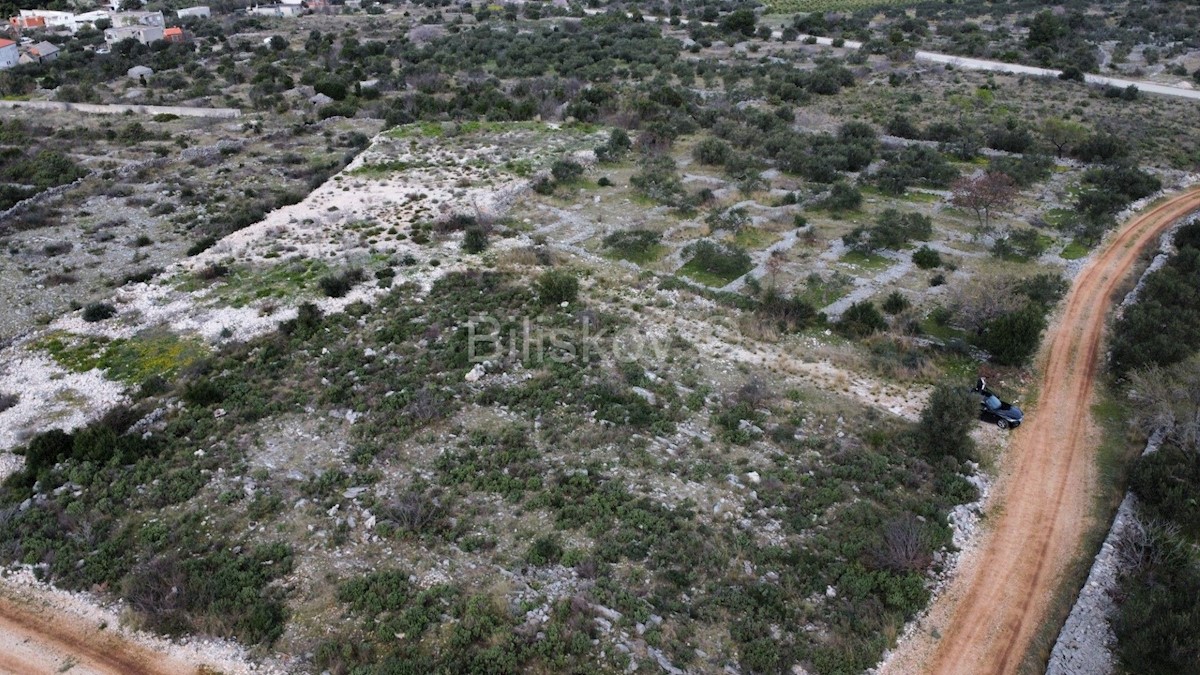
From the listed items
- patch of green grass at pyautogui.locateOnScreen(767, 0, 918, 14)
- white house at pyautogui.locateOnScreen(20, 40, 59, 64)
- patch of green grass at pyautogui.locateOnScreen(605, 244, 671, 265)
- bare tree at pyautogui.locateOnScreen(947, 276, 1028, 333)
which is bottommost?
white house at pyautogui.locateOnScreen(20, 40, 59, 64)

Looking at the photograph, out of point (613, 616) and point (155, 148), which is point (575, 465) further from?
point (155, 148)

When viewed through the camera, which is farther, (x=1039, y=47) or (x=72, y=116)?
(x=1039, y=47)

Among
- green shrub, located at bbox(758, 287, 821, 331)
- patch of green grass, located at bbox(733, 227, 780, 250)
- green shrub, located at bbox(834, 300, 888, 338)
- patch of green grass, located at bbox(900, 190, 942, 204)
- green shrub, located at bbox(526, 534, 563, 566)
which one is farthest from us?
patch of green grass, located at bbox(900, 190, 942, 204)

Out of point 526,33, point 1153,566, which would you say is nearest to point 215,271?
point 1153,566

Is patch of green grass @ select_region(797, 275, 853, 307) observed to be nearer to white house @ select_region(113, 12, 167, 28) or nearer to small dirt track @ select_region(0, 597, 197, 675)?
small dirt track @ select_region(0, 597, 197, 675)

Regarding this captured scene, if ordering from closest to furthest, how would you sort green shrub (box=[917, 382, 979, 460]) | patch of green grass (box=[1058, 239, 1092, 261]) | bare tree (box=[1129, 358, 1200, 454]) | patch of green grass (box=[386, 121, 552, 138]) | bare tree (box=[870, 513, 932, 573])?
bare tree (box=[870, 513, 932, 573]) < bare tree (box=[1129, 358, 1200, 454]) < green shrub (box=[917, 382, 979, 460]) < patch of green grass (box=[1058, 239, 1092, 261]) < patch of green grass (box=[386, 121, 552, 138])

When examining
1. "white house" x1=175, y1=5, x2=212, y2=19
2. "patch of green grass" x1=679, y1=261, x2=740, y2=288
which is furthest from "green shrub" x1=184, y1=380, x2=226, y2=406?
"white house" x1=175, y1=5, x2=212, y2=19

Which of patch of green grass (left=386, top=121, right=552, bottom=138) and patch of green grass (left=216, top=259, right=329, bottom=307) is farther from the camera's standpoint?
patch of green grass (left=386, top=121, right=552, bottom=138)

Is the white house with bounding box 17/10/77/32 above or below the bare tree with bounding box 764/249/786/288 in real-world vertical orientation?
below
